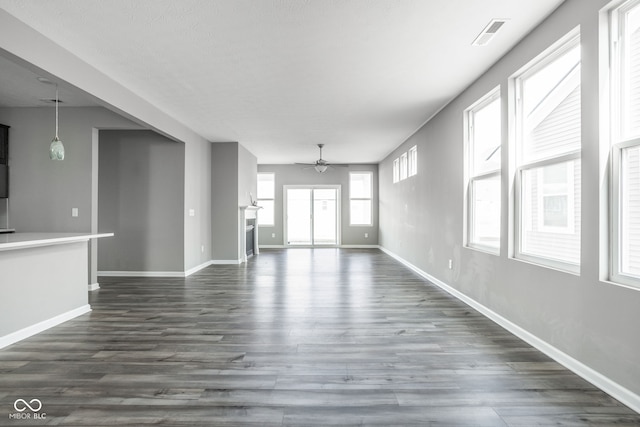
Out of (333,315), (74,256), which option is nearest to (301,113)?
(333,315)

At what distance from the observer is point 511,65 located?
10.7 ft

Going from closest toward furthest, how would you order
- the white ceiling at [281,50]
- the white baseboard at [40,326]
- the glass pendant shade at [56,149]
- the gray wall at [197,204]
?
1. the white ceiling at [281,50]
2. the white baseboard at [40,326]
3. the glass pendant shade at [56,149]
4. the gray wall at [197,204]

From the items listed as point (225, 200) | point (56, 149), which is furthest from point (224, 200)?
point (56, 149)

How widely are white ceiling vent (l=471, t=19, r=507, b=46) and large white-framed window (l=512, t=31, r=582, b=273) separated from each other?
0.43 meters

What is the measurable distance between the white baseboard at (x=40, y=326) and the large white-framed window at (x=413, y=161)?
18.3 ft

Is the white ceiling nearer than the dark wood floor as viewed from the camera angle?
No

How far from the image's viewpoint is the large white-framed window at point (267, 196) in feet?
36.8

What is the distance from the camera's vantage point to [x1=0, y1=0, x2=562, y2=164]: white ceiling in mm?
2580

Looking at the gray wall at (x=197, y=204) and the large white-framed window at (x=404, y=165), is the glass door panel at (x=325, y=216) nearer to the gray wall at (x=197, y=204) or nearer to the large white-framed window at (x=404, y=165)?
the large white-framed window at (x=404, y=165)

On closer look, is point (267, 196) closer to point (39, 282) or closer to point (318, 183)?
point (318, 183)

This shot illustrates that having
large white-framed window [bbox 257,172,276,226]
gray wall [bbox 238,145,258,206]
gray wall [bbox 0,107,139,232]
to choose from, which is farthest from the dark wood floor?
large white-framed window [bbox 257,172,276,226]

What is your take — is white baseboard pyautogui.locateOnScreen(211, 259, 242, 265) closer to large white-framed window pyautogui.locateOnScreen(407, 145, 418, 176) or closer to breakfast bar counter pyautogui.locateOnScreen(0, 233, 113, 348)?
breakfast bar counter pyautogui.locateOnScreen(0, 233, 113, 348)

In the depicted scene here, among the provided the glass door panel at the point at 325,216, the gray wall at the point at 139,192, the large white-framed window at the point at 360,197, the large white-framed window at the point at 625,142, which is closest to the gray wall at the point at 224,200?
the gray wall at the point at 139,192

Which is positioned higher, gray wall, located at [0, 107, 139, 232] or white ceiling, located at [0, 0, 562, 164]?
white ceiling, located at [0, 0, 562, 164]
